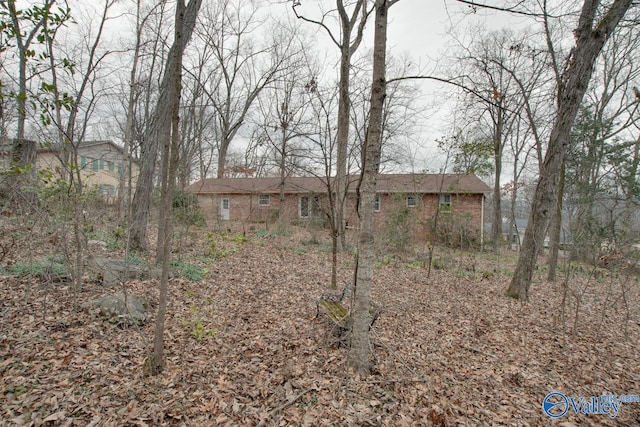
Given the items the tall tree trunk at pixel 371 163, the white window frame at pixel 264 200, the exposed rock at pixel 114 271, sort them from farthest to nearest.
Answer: the white window frame at pixel 264 200 < the exposed rock at pixel 114 271 < the tall tree trunk at pixel 371 163

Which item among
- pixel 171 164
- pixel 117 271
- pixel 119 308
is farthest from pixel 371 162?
pixel 117 271

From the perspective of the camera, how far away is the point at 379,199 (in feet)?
53.3

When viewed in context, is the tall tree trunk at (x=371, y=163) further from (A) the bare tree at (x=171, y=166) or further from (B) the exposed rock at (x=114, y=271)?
(B) the exposed rock at (x=114, y=271)

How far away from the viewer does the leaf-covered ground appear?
91.0 inches

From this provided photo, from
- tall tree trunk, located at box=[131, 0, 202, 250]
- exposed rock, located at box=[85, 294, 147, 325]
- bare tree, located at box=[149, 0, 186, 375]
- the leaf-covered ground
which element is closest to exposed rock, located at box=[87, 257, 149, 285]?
the leaf-covered ground

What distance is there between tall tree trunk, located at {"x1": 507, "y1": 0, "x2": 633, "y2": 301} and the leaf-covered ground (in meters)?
1.38

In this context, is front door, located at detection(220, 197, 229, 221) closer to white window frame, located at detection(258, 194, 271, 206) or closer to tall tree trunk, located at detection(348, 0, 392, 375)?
white window frame, located at detection(258, 194, 271, 206)

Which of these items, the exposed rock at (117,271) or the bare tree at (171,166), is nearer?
the bare tree at (171,166)

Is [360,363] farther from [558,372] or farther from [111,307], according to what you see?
[111,307]

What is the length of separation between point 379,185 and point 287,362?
13342 mm

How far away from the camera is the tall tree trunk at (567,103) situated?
4.75m

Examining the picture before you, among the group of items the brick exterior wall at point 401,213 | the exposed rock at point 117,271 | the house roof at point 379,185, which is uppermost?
the house roof at point 379,185

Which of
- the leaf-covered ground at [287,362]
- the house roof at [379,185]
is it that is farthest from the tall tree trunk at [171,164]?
the house roof at [379,185]

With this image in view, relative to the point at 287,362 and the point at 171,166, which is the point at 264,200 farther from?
the point at 171,166
